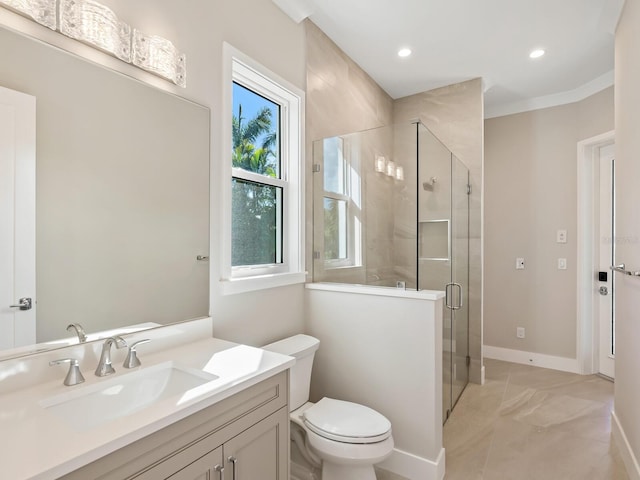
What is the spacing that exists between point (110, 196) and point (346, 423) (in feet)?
4.61

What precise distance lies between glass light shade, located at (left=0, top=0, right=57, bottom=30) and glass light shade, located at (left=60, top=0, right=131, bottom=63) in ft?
0.08

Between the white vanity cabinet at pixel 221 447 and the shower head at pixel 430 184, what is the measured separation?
1.57 meters

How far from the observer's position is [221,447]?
1.07 m

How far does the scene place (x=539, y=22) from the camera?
93.3 inches

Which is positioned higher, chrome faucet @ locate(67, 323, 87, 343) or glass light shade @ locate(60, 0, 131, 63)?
glass light shade @ locate(60, 0, 131, 63)

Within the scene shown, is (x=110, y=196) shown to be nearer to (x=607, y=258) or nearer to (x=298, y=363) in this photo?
(x=298, y=363)

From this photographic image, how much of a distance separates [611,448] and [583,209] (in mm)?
2109

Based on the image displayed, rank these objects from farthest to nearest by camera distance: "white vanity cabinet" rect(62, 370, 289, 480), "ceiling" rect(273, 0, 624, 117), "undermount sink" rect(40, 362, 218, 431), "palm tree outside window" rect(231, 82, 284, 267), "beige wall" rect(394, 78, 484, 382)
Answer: "beige wall" rect(394, 78, 484, 382) < "ceiling" rect(273, 0, 624, 117) < "palm tree outside window" rect(231, 82, 284, 267) < "undermount sink" rect(40, 362, 218, 431) < "white vanity cabinet" rect(62, 370, 289, 480)

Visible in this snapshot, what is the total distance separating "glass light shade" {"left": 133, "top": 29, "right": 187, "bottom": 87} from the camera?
4.55 ft

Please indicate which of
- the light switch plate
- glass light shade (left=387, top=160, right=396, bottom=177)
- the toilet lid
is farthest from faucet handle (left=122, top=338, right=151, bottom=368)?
the light switch plate

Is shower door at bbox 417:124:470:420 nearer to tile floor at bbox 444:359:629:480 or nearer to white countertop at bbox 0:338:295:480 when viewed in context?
tile floor at bbox 444:359:629:480

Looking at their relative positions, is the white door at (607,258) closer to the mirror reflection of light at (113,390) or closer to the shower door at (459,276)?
the shower door at (459,276)

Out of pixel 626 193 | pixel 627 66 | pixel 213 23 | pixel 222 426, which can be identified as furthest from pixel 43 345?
pixel 627 66

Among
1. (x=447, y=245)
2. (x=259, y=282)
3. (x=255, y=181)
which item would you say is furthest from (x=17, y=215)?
(x=447, y=245)
